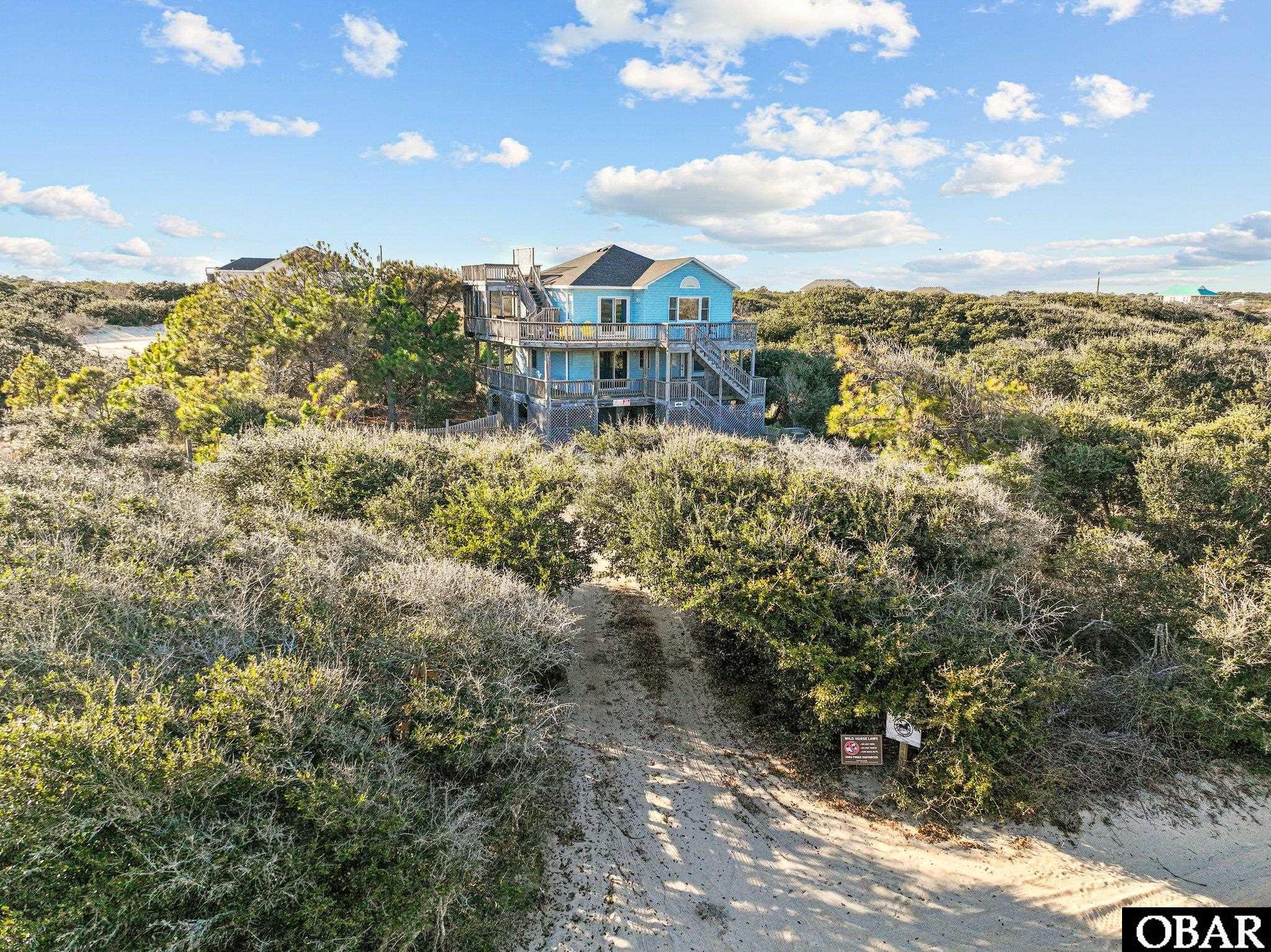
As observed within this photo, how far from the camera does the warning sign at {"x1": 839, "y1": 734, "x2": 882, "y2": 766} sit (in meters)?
9.02

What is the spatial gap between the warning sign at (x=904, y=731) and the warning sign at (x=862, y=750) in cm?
30

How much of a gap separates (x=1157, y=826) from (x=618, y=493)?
9.61 meters

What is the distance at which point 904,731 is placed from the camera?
8805 millimetres

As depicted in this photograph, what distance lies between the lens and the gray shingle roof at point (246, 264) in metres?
46.4

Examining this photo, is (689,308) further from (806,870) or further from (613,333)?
(806,870)

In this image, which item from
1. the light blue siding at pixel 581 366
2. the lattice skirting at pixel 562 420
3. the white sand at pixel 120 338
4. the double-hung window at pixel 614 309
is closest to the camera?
the lattice skirting at pixel 562 420

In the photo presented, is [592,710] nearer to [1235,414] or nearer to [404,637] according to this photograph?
[404,637]

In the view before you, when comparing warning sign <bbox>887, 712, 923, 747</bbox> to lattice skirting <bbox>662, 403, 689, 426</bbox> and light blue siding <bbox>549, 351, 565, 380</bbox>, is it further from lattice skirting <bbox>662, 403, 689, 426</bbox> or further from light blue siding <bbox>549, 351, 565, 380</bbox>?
light blue siding <bbox>549, 351, 565, 380</bbox>

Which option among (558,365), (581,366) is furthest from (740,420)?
(558,365)

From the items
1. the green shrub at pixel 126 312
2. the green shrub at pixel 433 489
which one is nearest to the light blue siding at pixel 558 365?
the green shrub at pixel 433 489

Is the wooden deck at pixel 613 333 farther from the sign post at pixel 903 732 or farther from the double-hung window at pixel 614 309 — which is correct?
the sign post at pixel 903 732

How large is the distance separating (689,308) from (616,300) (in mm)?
3290

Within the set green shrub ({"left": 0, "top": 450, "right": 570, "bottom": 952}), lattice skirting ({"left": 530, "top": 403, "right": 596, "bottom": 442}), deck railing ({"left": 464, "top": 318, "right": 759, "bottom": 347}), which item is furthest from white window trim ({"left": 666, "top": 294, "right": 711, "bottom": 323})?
green shrub ({"left": 0, "top": 450, "right": 570, "bottom": 952})

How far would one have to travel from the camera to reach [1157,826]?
346 inches
